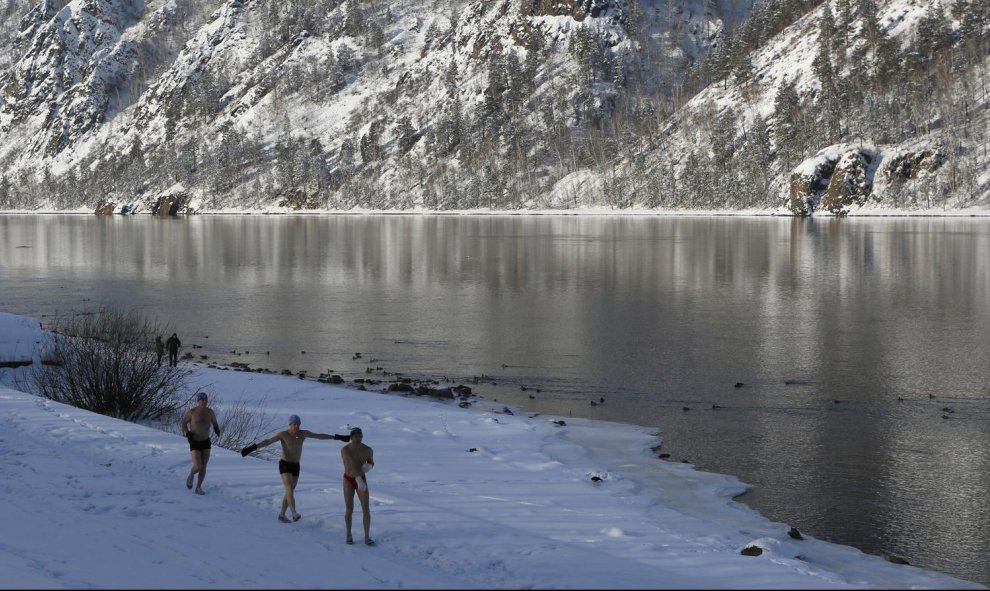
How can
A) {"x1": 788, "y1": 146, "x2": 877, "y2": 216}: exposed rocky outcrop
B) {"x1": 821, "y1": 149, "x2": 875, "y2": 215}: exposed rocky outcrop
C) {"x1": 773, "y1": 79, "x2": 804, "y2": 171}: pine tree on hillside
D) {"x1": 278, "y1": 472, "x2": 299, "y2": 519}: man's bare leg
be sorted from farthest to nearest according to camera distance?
{"x1": 773, "y1": 79, "x2": 804, "y2": 171}: pine tree on hillside, {"x1": 788, "y1": 146, "x2": 877, "y2": 216}: exposed rocky outcrop, {"x1": 821, "y1": 149, "x2": 875, "y2": 215}: exposed rocky outcrop, {"x1": 278, "y1": 472, "x2": 299, "y2": 519}: man's bare leg

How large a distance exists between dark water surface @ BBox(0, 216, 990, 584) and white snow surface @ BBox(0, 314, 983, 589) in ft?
7.12

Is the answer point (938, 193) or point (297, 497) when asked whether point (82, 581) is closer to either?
point (297, 497)

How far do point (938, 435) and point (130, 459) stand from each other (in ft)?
70.8

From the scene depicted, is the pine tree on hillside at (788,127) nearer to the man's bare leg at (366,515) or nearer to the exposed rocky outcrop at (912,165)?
the exposed rocky outcrop at (912,165)

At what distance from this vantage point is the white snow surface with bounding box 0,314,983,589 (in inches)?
564

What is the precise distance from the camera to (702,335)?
42.5 meters

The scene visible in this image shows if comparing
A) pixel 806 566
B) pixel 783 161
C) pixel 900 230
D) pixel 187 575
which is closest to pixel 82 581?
pixel 187 575

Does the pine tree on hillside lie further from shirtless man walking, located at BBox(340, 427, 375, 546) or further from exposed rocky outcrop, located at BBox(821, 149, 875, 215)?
shirtless man walking, located at BBox(340, 427, 375, 546)

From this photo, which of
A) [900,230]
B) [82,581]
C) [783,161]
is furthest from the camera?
[783,161]

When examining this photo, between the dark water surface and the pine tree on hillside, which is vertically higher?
the pine tree on hillside

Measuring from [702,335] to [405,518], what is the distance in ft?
91.6

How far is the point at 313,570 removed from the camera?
47.0 feet

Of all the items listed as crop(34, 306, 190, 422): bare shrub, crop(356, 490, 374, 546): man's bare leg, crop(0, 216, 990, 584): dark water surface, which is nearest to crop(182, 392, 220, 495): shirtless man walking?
crop(356, 490, 374, 546): man's bare leg

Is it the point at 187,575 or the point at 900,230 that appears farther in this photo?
the point at 900,230
